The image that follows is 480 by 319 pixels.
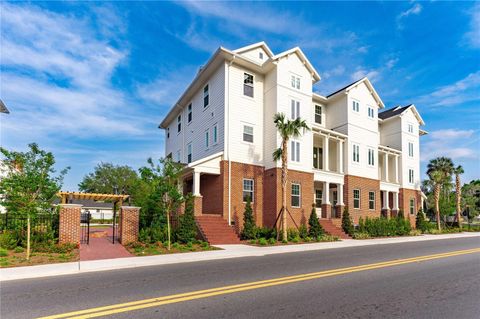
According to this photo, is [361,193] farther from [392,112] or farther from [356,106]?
[392,112]

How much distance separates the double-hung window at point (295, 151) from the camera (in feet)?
74.6

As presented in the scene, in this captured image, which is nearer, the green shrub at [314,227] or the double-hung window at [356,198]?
the green shrub at [314,227]

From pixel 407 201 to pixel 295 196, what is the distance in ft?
52.4

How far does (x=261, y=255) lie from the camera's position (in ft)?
45.2

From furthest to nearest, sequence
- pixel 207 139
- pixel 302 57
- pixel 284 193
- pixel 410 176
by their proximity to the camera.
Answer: pixel 410 176 < pixel 207 139 < pixel 302 57 < pixel 284 193

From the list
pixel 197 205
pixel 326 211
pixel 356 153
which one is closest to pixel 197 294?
pixel 197 205

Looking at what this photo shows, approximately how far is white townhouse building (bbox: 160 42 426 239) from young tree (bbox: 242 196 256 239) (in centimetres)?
121

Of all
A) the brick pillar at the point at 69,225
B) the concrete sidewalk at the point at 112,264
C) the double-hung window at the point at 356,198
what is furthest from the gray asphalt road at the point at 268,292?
the double-hung window at the point at 356,198

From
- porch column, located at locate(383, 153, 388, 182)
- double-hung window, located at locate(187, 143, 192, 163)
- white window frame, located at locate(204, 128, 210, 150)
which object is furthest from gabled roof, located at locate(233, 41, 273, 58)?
porch column, located at locate(383, 153, 388, 182)

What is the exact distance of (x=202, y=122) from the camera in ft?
83.1

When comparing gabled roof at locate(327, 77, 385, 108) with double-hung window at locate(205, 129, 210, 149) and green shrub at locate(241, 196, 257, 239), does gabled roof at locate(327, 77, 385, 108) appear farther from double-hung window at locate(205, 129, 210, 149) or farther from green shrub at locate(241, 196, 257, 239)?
green shrub at locate(241, 196, 257, 239)

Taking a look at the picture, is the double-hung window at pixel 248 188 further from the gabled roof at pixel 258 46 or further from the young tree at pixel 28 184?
the young tree at pixel 28 184

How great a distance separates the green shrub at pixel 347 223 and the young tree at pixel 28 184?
61.0ft

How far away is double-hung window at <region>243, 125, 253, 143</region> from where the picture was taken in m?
22.4
